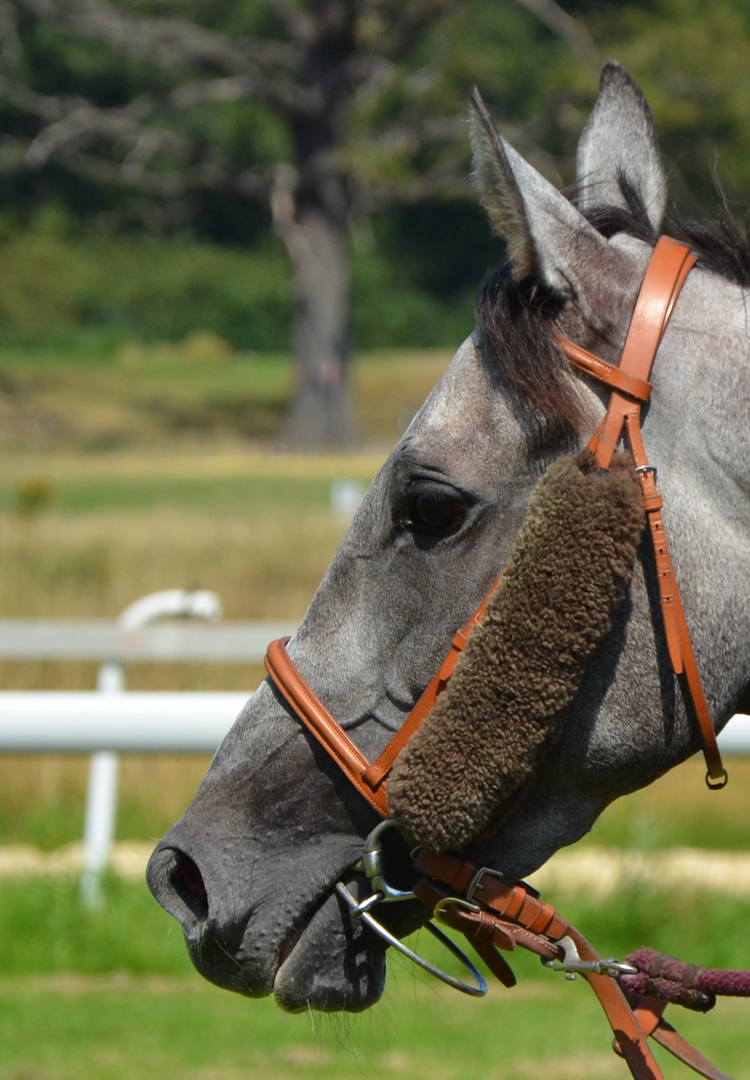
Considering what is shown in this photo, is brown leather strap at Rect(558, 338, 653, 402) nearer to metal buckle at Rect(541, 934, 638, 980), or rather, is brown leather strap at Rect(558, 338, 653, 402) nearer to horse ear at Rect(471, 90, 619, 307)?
horse ear at Rect(471, 90, 619, 307)

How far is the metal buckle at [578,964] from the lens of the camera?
2123 millimetres

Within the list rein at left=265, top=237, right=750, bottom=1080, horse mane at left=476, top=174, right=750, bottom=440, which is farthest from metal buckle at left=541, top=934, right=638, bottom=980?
horse mane at left=476, top=174, right=750, bottom=440

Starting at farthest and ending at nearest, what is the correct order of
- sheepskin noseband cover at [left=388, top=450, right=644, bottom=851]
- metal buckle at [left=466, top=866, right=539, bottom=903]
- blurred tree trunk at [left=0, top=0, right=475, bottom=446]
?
1. blurred tree trunk at [left=0, top=0, right=475, bottom=446]
2. metal buckle at [left=466, top=866, right=539, bottom=903]
3. sheepskin noseband cover at [left=388, top=450, right=644, bottom=851]

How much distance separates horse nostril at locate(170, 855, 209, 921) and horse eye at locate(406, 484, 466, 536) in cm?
64

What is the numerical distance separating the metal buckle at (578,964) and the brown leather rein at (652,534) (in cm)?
33

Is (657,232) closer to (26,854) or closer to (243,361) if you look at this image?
(26,854)

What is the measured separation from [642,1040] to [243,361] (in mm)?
36123

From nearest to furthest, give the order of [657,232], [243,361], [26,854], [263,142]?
[657,232] < [26,854] < [243,361] < [263,142]

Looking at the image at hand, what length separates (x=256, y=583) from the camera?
8055 mm

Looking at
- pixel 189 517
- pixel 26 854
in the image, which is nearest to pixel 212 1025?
pixel 26 854

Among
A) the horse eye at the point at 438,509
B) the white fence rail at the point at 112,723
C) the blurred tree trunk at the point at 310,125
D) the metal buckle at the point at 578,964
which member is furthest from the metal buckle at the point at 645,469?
the blurred tree trunk at the point at 310,125

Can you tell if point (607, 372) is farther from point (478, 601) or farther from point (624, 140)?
point (624, 140)

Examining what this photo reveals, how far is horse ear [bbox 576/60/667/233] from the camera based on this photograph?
8.11 ft

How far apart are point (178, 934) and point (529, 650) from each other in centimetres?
310
